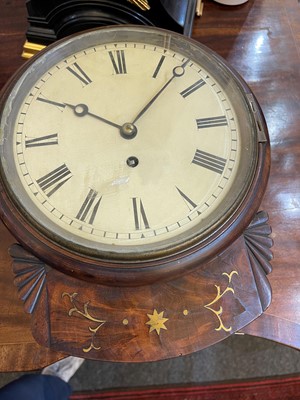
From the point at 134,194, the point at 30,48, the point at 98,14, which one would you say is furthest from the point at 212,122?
the point at 30,48

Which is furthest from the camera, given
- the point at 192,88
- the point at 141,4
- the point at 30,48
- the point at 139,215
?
→ the point at 30,48

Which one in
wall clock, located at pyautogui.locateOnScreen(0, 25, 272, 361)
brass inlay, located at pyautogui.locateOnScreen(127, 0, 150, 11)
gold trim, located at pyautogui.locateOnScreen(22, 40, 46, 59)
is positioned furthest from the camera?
gold trim, located at pyautogui.locateOnScreen(22, 40, 46, 59)

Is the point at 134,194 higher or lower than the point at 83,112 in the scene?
lower

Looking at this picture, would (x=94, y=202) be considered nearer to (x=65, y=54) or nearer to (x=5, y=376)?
(x=65, y=54)

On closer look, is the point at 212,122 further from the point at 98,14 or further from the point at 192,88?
the point at 98,14

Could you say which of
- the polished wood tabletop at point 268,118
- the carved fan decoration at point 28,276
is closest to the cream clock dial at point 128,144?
the carved fan decoration at point 28,276

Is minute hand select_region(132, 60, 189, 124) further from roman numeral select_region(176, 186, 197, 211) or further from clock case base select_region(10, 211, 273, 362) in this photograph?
clock case base select_region(10, 211, 273, 362)

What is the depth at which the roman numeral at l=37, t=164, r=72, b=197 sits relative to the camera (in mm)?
827

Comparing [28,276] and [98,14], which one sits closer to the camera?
[28,276]

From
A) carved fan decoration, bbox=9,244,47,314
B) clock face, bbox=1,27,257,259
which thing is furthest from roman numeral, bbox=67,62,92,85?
carved fan decoration, bbox=9,244,47,314

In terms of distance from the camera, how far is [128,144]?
34.4 inches

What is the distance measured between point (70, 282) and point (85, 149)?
0.80ft

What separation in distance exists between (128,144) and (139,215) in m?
0.15

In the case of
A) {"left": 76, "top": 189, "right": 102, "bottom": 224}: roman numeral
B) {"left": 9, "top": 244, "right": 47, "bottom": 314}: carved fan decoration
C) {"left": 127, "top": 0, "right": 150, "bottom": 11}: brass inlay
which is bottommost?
{"left": 9, "top": 244, "right": 47, "bottom": 314}: carved fan decoration
